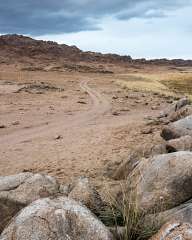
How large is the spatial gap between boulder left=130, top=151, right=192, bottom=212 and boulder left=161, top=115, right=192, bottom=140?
3.76 metres

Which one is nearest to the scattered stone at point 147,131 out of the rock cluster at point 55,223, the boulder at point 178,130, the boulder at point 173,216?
the boulder at point 178,130

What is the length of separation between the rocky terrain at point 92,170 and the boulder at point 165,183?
11 millimetres

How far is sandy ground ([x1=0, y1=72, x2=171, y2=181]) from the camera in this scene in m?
9.46

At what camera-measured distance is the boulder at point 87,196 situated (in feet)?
17.3

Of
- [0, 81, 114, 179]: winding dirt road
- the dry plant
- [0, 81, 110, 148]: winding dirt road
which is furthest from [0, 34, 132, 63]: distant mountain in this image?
the dry plant

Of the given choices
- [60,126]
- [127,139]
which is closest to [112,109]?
[60,126]

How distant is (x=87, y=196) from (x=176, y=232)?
5.14 ft

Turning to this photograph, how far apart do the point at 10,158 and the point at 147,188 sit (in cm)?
512

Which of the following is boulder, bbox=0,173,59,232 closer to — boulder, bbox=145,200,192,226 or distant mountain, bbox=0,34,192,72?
boulder, bbox=145,200,192,226

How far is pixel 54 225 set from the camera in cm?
411

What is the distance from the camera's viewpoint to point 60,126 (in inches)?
554

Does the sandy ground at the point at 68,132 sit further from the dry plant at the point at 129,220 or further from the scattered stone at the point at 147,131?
the dry plant at the point at 129,220

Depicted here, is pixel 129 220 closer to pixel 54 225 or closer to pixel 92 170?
pixel 54 225

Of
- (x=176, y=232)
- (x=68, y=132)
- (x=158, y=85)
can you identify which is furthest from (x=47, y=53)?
(x=176, y=232)
